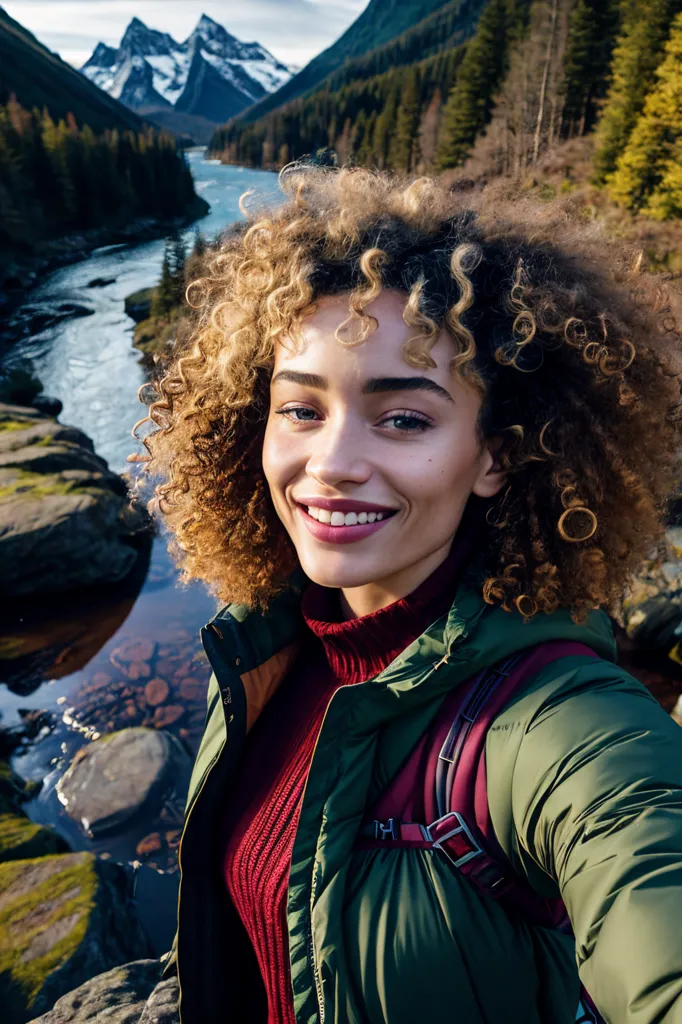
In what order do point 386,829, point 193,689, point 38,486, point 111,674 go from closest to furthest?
1. point 386,829
2. point 193,689
3. point 111,674
4. point 38,486

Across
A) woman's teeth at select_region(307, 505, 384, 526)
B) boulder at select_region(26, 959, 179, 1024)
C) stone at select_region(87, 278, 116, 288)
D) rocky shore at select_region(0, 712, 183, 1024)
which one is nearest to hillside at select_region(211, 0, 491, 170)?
woman's teeth at select_region(307, 505, 384, 526)

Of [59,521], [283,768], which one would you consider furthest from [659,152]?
[283,768]

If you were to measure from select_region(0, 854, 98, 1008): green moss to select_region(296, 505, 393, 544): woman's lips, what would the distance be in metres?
3.92

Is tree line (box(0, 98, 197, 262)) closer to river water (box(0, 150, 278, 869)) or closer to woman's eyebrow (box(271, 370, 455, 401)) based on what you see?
river water (box(0, 150, 278, 869))

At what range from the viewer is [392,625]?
189 centimetres

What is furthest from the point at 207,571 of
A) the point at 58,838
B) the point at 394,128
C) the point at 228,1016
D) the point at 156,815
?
the point at 394,128

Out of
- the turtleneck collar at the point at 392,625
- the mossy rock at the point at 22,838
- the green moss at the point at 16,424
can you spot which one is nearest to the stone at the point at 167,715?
the mossy rock at the point at 22,838

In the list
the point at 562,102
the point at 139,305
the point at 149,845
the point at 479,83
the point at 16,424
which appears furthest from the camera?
the point at 479,83

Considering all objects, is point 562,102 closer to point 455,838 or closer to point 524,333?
point 524,333

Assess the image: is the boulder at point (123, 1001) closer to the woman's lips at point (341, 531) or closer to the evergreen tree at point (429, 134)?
the woman's lips at point (341, 531)

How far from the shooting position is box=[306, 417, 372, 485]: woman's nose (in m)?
1.68

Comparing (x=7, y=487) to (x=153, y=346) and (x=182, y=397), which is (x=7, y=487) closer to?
(x=182, y=397)

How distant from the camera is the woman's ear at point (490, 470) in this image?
5.99 ft

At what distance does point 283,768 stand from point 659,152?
84.1ft
